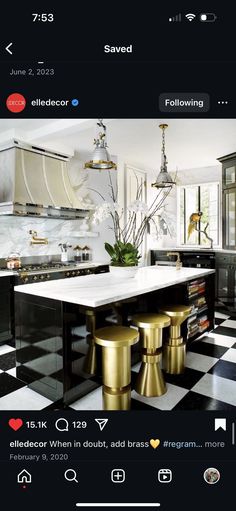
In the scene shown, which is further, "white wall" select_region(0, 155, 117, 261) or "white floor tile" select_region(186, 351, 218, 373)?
"white wall" select_region(0, 155, 117, 261)

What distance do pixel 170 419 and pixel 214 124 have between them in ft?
9.90

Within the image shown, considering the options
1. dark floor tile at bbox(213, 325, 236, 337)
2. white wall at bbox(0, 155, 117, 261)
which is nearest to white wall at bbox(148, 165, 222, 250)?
white wall at bbox(0, 155, 117, 261)

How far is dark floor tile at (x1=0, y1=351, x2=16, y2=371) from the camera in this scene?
232cm

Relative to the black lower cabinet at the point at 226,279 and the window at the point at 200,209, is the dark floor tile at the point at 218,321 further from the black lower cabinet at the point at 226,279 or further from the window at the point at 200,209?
the window at the point at 200,209

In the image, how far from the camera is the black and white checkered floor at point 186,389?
172 centimetres

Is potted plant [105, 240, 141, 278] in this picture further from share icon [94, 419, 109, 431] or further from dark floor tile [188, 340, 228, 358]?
share icon [94, 419, 109, 431]

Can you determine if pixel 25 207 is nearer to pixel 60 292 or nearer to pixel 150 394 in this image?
pixel 60 292

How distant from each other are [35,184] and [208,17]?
3000mm

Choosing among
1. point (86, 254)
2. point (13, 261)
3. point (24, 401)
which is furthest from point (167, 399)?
point (86, 254)

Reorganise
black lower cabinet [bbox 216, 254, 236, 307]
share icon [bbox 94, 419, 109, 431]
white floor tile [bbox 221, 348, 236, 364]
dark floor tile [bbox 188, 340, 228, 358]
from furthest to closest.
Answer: black lower cabinet [bbox 216, 254, 236, 307]
dark floor tile [bbox 188, 340, 228, 358]
white floor tile [bbox 221, 348, 236, 364]
share icon [bbox 94, 419, 109, 431]

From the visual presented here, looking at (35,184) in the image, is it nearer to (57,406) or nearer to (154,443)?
(57,406)

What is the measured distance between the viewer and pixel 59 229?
409 centimetres

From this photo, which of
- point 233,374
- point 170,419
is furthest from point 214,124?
point 170,419

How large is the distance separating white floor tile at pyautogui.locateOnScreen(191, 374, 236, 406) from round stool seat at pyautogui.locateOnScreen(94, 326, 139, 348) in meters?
0.65
